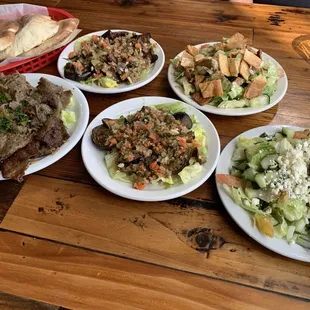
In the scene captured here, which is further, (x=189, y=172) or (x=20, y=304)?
(x=189, y=172)

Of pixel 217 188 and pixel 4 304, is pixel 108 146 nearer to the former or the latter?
pixel 217 188

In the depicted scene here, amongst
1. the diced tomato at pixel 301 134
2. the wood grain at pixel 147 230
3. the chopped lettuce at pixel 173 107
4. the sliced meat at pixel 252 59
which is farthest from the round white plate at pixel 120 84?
the diced tomato at pixel 301 134

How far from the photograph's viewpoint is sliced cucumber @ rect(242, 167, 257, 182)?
1.44 m

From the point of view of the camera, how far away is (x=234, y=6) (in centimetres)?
267

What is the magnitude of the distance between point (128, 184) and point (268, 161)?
555mm

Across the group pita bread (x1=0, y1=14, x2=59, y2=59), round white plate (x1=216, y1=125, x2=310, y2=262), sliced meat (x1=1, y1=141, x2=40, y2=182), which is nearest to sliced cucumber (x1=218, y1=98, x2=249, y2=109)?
round white plate (x1=216, y1=125, x2=310, y2=262)

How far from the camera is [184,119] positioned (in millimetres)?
1676

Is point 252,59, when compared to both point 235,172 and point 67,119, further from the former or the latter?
point 67,119

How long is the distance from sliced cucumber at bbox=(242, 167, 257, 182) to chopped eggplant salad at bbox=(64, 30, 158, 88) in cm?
86

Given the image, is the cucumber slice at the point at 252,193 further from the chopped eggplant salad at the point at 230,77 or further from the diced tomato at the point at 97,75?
the diced tomato at the point at 97,75

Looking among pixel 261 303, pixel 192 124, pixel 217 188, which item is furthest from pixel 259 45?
pixel 261 303

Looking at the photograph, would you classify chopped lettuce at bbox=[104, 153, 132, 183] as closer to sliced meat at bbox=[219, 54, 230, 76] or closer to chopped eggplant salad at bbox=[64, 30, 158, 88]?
chopped eggplant salad at bbox=[64, 30, 158, 88]

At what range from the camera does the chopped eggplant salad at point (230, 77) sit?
73.5 inches

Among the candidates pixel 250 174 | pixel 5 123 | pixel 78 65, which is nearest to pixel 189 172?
pixel 250 174
